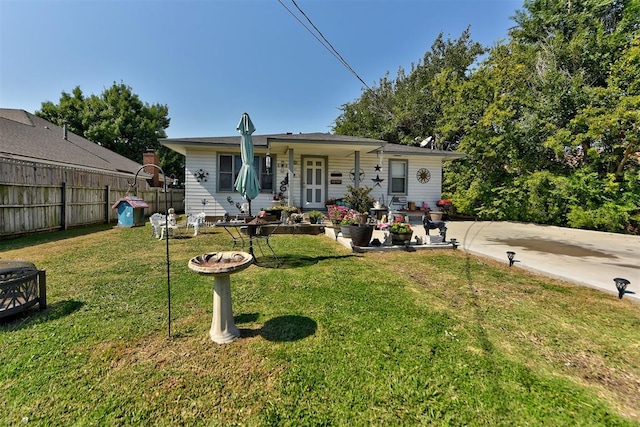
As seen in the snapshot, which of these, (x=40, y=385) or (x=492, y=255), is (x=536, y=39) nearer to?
(x=492, y=255)

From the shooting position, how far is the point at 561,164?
37.0ft

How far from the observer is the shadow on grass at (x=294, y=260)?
200 inches

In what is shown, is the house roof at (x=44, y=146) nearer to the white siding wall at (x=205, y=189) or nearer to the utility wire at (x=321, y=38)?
the white siding wall at (x=205, y=189)

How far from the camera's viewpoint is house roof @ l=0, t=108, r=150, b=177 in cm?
968

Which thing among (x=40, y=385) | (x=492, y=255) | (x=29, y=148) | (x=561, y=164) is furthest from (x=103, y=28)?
(x=561, y=164)

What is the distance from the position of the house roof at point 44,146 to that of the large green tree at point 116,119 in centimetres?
896

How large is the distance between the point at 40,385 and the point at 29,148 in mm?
12933

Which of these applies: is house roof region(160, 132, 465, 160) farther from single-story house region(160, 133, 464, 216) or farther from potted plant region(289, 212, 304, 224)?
potted plant region(289, 212, 304, 224)

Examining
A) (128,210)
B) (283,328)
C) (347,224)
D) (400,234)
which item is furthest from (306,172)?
(283,328)

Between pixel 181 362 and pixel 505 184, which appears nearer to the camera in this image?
pixel 181 362

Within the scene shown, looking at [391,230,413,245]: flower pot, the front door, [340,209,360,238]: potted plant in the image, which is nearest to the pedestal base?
[340,209,360,238]: potted plant

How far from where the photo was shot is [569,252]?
5996mm

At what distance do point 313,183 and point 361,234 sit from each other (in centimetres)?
579

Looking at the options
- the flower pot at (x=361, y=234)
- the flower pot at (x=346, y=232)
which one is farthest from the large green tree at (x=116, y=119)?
the flower pot at (x=361, y=234)
